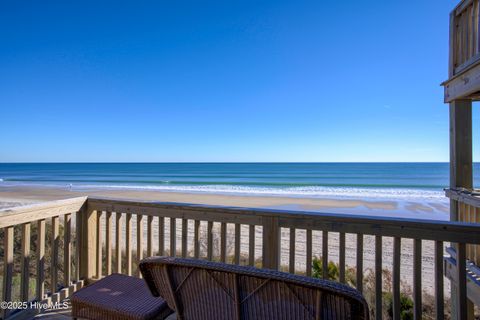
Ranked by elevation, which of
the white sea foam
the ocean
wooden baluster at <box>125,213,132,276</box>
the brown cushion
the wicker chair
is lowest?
the white sea foam

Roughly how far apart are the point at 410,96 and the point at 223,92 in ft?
47.4

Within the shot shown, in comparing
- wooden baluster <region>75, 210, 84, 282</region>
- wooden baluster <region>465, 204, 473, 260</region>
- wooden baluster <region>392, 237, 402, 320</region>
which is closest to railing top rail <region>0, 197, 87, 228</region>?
wooden baluster <region>75, 210, 84, 282</region>

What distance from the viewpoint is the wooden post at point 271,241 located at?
5.52ft

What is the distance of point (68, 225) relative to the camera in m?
2.18

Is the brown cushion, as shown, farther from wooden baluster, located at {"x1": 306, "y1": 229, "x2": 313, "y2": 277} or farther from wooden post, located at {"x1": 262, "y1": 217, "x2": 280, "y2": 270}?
wooden baluster, located at {"x1": 306, "y1": 229, "x2": 313, "y2": 277}

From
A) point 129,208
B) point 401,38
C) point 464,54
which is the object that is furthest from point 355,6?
point 129,208

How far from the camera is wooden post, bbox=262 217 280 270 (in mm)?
1682

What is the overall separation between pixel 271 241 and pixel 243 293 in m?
0.89

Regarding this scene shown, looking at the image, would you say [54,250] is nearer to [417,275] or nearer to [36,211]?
[36,211]

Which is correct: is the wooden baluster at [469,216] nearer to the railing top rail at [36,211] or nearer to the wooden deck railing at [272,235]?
the wooden deck railing at [272,235]

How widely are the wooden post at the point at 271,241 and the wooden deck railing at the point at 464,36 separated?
2.20 metres

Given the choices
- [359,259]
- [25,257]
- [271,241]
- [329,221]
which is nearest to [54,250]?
[25,257]

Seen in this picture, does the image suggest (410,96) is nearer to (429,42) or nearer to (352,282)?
(429,42)

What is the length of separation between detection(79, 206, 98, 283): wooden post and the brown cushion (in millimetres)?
784
